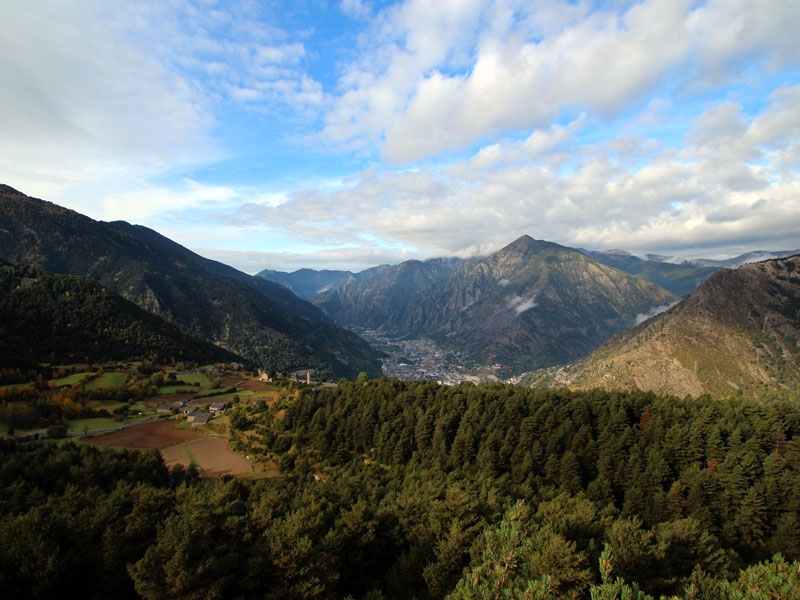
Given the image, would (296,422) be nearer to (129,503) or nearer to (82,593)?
(129,503)

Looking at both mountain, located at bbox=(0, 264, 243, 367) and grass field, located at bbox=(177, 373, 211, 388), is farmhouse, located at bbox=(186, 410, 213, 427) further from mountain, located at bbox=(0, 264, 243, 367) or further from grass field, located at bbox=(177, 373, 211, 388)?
mountain, located at bbox=(0, 264, 243, 367)

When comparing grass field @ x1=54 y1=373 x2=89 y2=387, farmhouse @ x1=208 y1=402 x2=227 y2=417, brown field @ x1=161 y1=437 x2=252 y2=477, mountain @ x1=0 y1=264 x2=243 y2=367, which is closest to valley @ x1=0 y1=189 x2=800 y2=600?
brown field @ x1=161 y1=437 x2=252 y2=477

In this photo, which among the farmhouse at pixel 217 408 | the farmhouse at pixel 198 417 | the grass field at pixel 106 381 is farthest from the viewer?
the grass field at pixel 106 381

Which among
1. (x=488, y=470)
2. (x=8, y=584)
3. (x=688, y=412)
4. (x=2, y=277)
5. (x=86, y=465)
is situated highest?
(x=2, y=277)

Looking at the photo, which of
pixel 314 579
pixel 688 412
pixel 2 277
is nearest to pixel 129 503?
pixel 314 579

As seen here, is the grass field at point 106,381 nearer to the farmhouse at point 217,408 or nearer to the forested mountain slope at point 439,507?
the farmhouse at point 217,408

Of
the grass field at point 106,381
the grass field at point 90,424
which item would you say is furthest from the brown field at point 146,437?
the grass field at point 106,381

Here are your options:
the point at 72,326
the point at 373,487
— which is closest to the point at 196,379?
the point at 72,326
